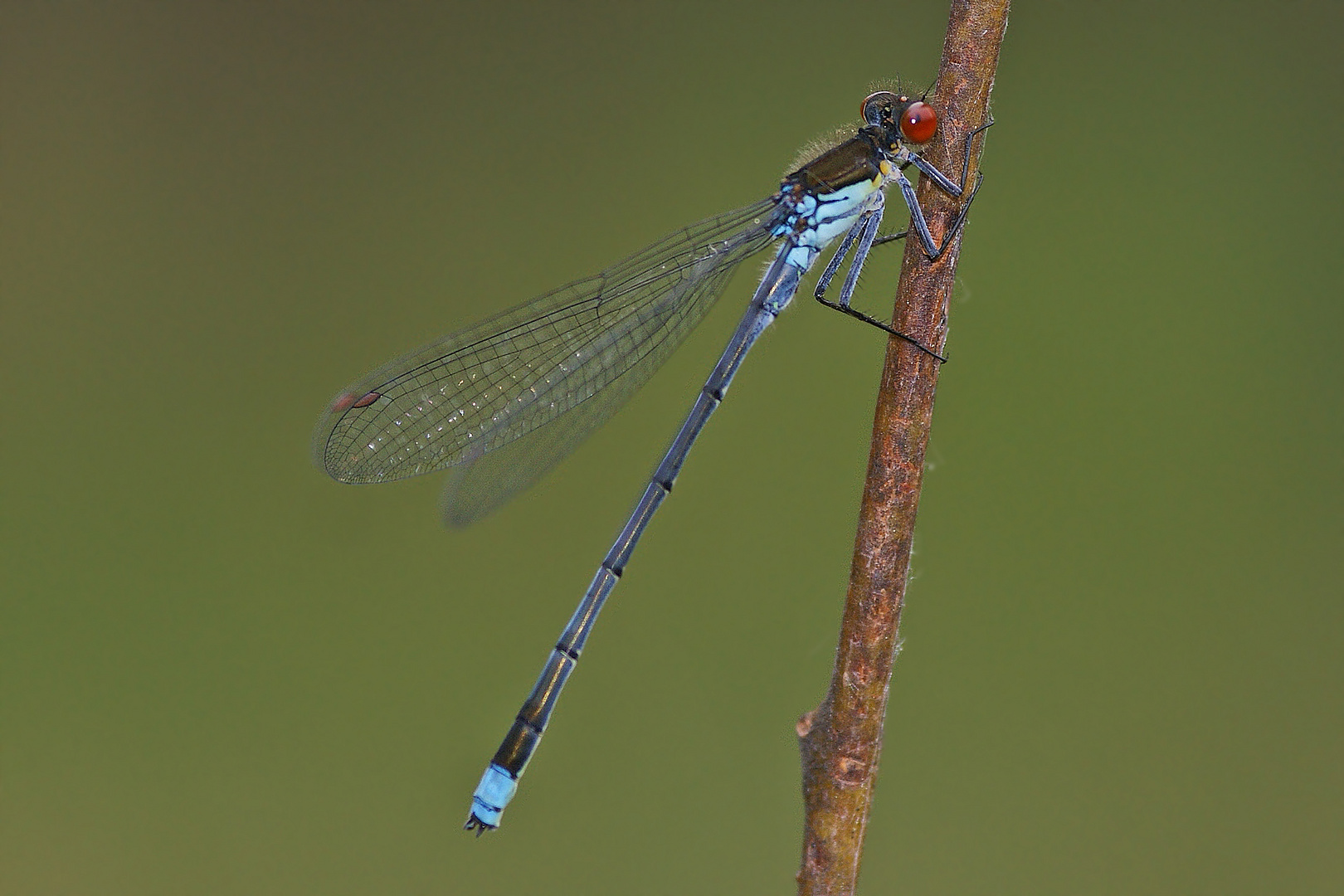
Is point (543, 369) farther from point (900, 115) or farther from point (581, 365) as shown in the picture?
point (900, 115)

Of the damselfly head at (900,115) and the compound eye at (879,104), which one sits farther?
the compound eye at (879,104)

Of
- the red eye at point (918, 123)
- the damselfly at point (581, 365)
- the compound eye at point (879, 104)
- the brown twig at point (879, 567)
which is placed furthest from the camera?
the damselfly at point (581, 365)

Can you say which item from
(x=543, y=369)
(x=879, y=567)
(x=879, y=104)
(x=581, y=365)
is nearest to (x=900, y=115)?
(x=879, y=104)

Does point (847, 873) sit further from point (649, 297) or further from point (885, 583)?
point (649, 297)

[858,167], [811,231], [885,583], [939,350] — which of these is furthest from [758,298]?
[885,583]

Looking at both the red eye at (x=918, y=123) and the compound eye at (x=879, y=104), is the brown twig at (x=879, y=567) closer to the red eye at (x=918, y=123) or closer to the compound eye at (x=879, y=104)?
the red eye at (x=918, y=123)

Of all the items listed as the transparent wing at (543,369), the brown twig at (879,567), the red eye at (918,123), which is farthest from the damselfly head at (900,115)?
the brown twig at (879,567)
